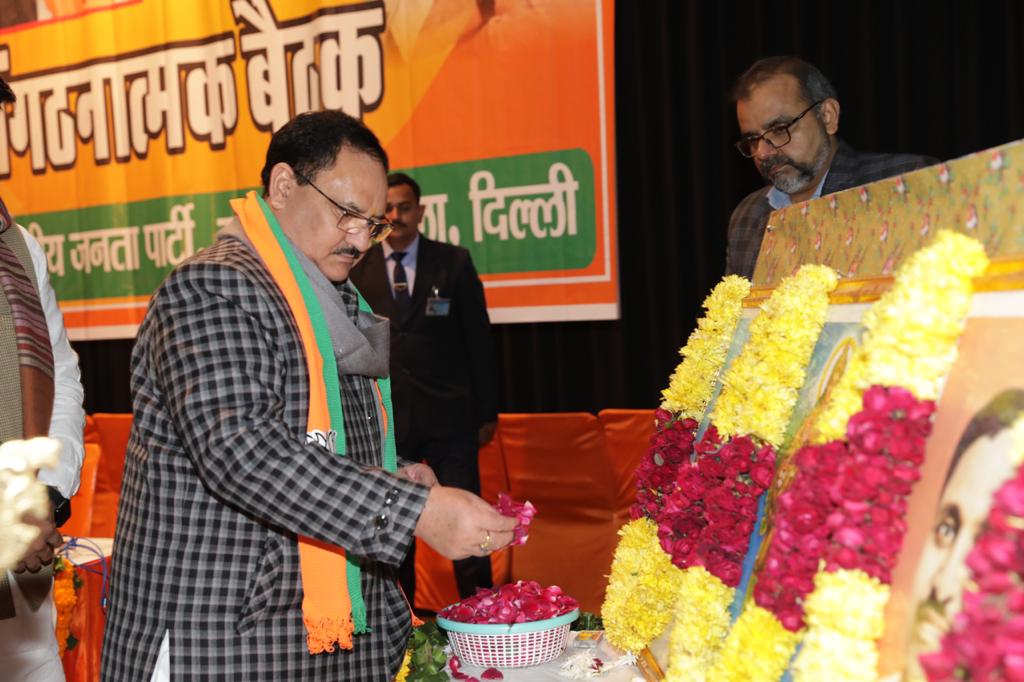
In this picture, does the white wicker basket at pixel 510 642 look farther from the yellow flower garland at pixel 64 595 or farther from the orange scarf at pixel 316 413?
the yellow flower garland at pixel 64 595

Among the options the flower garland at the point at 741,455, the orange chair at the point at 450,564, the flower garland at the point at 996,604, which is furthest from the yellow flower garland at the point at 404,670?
the orange chair at the point at 450,564

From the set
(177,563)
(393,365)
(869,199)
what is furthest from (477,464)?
(869,199)

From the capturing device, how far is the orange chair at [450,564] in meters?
4.93

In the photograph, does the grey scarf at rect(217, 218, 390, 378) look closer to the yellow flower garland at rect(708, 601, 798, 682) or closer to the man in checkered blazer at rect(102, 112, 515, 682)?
the man in checkered blazer at rect(102, 112, 515, 682)

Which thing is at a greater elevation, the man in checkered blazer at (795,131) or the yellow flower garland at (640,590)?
the man in checkered blazer at (795,131)

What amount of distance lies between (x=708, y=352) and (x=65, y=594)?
2360 millimetres

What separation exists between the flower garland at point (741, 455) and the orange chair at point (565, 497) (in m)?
2.94

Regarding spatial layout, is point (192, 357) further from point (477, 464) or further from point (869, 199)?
point (477, 464)

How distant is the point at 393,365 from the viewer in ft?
15.7

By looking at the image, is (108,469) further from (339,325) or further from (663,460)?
(663,460)

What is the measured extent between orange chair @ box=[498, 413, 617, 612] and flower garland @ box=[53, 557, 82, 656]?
6.60ft

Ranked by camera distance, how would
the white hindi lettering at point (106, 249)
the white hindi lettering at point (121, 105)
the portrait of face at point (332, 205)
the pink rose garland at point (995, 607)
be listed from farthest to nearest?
the white hindi lettering at point (106, 249)
the white hindi lettering at point (121, 105)
the portrait of face at point (332, 205)
the pink rose garland at point (995, 607)

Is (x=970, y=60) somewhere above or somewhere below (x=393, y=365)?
above

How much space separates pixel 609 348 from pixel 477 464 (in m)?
0.87
